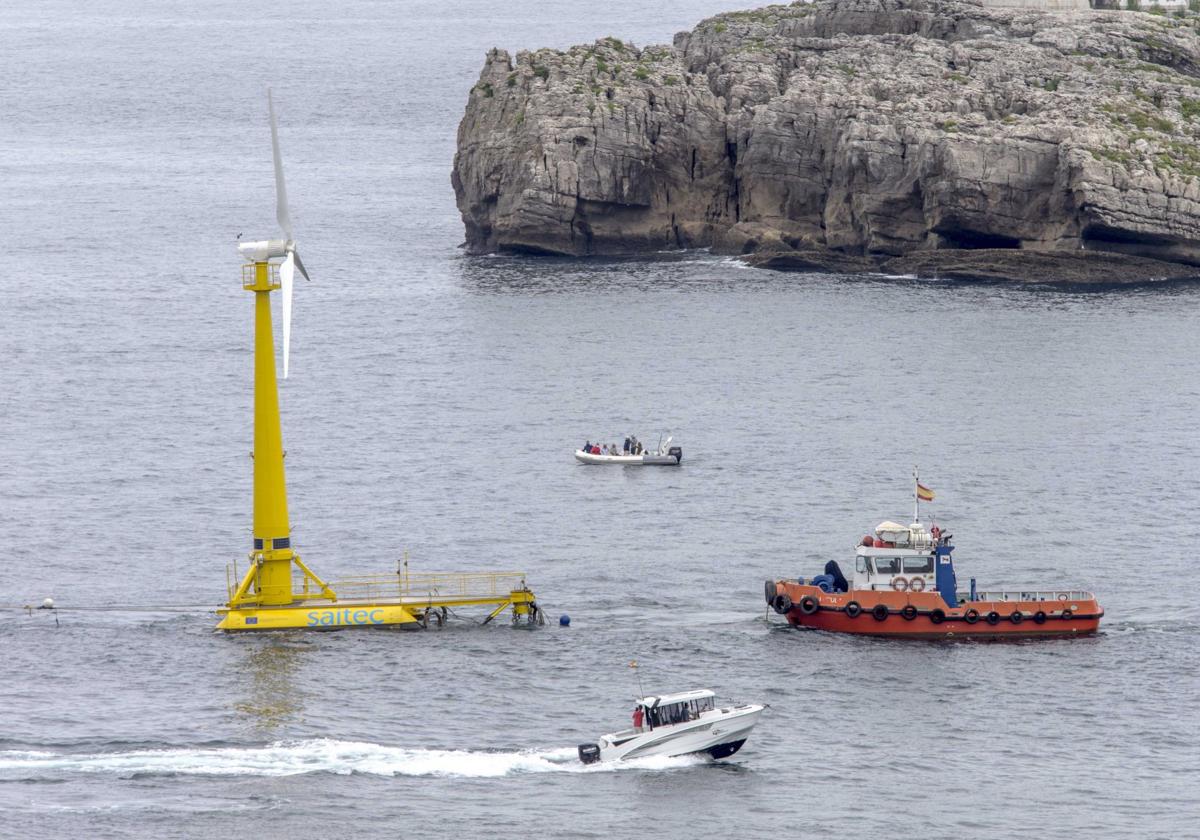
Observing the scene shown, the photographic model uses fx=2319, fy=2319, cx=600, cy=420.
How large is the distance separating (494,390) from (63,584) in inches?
2194

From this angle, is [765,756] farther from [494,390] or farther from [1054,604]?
[494,390]

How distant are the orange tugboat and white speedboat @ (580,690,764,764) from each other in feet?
59.2

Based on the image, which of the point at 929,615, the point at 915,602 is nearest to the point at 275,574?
the point at 915,602

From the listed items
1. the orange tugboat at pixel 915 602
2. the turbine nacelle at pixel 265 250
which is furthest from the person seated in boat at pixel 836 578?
the turbine nacelle at pixel 265 250

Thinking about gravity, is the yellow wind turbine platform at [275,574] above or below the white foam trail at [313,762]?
above

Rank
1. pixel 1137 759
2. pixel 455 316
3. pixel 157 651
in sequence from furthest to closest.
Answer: pixel 455 316 → pixel 157 651 → pixel 1137 759

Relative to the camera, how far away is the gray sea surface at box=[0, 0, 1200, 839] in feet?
294

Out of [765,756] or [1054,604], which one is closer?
[765,756]

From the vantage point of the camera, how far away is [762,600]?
11531 centimetres

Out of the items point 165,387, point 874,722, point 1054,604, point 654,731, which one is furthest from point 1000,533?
point 165,387

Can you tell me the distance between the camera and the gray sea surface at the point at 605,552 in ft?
294

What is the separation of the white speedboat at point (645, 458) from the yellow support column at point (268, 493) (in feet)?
135

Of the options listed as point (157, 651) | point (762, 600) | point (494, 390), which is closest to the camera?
point (157, 651)

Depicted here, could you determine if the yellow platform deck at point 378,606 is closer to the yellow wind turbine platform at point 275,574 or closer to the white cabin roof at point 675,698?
the yellow wind turbine platform at point 275,574
